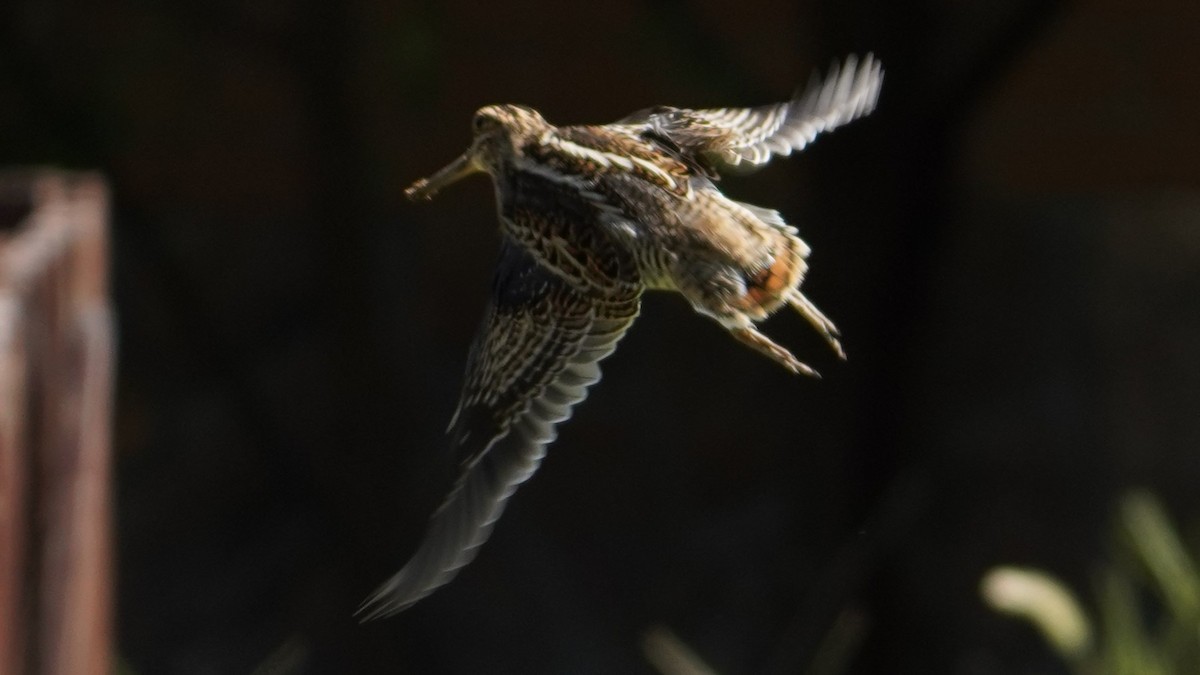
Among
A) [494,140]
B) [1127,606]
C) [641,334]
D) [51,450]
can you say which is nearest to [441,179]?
[494,140]

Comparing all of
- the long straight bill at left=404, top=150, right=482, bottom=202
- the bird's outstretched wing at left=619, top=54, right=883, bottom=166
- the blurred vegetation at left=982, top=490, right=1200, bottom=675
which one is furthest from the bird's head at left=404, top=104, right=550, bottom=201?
A: the blurred vegetation at left=982, top=490, right=1200, bottom=675

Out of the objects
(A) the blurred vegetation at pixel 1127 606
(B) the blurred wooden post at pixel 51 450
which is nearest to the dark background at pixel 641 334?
(A) the blurred vegetation at pixel 1127 606

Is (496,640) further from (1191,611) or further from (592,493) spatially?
(1191,611)

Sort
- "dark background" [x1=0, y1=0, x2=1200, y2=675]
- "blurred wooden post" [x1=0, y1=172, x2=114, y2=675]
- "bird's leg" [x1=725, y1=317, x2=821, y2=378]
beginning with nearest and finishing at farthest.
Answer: "bird's leg" [x1=725, y1=317, x2=821, y2=378] → "blurred wooden post" [x1=0, y1=172, x2=114, y2=675] → "dark background" [x1=0, y1=0, x2=1200, y2=675]

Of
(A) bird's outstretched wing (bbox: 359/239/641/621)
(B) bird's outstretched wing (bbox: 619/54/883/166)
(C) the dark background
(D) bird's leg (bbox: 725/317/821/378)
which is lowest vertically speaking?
(C) the dark background

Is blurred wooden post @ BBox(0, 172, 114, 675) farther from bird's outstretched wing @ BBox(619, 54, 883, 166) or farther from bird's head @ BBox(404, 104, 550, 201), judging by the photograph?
bird's outstretched wing @ BBox(619, 54, 883, 166)

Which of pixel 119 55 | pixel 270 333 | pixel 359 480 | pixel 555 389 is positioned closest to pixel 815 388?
pixel 359 480
